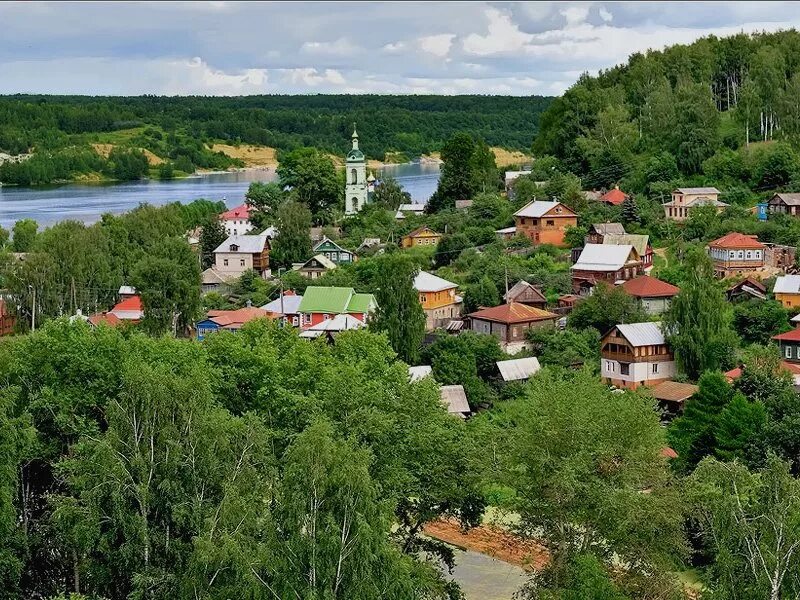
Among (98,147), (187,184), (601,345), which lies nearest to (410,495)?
(601,345)

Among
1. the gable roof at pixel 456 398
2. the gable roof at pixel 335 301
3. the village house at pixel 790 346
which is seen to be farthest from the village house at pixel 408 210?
the village house at pixel 790 346

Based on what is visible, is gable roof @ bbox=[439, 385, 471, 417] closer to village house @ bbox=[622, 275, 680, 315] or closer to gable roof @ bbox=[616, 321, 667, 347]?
gable roof @ bbox=[616, 321, 667, 347]

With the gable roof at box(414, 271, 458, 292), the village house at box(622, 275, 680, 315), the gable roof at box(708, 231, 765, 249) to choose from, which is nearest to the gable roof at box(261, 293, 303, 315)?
the gable roof at box(414, 271, 458, 292)

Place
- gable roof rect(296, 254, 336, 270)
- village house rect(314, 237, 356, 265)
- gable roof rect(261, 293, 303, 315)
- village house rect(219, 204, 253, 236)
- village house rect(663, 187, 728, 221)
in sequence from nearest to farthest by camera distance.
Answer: gable roof rect(261, 293, 303, 315)
village house rect(663, 187, 728, 221)
gable roof rect(296, 254, 336, 270)
village house rect(314, 237, 356, 265)
village house rect(219, 204, 253, 236)

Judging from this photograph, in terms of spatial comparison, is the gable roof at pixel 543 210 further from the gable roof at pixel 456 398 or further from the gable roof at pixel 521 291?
the gable roof at pixel 456 398

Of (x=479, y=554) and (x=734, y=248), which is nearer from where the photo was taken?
(x=479, y=554)

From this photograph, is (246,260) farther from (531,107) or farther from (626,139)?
(531,107)

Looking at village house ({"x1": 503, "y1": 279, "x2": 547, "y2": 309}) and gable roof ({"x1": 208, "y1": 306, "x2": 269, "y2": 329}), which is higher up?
village house ({"x1": 503, "y1": 279, "x2": 547, "y2": 309})
